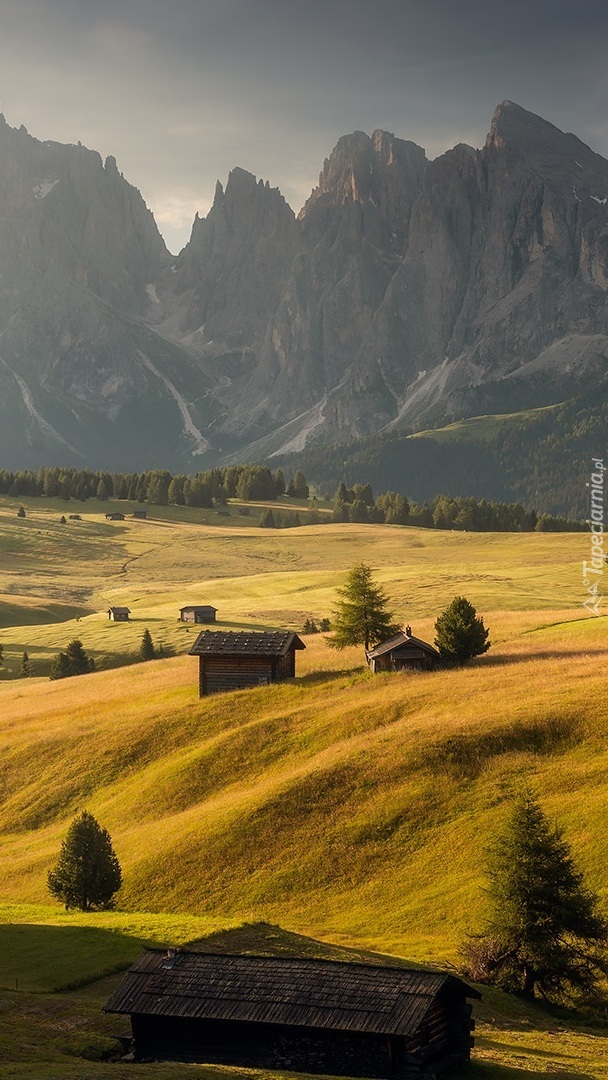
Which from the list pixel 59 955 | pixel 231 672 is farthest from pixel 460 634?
pixel 59 955

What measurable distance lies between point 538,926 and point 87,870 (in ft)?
67.0

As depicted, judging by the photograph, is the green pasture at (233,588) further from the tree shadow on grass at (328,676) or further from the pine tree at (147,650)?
the tree shadow on grass at (328,676)

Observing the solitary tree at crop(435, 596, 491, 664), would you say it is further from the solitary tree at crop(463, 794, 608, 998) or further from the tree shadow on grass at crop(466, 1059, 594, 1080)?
the tree shadow on grass at crop(466, 1059, 594, 1080)

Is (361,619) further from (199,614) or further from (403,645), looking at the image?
(199,614)

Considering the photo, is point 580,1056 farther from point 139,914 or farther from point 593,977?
point 139,914

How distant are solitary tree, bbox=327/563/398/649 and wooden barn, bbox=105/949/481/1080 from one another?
46.9 metres

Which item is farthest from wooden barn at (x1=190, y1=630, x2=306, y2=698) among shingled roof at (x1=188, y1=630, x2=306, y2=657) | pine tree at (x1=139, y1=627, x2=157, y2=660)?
pine tree at (x1=139, y1=627, x2=157, y2=660)

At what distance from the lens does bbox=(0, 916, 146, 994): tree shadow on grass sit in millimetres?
39062

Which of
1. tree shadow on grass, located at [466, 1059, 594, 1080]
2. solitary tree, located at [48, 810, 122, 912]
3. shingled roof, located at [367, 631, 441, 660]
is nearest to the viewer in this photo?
tree shadow on grass, located at [466, 1059, 594, 1080]

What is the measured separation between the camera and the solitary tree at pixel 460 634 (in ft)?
238

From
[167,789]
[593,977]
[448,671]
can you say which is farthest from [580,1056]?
[448,671]

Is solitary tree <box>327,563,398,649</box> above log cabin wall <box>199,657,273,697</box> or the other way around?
above

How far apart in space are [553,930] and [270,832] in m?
17.4

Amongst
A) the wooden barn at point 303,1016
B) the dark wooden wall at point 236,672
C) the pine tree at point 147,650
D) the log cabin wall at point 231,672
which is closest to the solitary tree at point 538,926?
the wooden barn at point 303,1016
